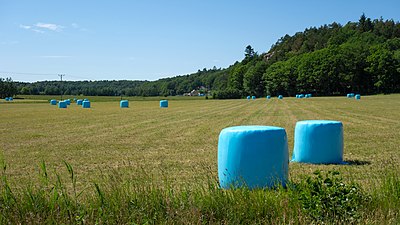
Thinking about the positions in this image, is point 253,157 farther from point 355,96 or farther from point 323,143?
point 355,96

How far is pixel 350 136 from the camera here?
19.2 meters

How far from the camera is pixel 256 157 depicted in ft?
28.0

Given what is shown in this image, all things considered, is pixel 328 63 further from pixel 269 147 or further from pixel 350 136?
pixel 269 147

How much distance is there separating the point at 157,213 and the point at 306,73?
131m

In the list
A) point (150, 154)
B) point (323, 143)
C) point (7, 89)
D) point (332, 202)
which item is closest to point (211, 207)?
point (332, 202)

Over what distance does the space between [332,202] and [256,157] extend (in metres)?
2.55

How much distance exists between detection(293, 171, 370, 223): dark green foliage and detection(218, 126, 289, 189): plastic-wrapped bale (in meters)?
1.94

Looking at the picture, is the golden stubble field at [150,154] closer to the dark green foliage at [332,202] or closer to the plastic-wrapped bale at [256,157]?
the plastic-wrapped bale at [256,157]

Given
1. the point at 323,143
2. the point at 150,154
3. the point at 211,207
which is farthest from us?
the point at 150,154

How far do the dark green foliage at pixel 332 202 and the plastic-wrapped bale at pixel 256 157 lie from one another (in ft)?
6.38

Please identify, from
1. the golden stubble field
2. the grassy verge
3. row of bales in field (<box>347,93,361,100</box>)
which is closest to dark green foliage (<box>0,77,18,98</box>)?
row of bales in field (<box>347,93,361,100</box>)

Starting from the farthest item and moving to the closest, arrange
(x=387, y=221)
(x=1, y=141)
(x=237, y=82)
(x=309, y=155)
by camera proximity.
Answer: (x=237, y=82)
(x=1, y=141)
(x=309, y=155)
(x=387, y=221)

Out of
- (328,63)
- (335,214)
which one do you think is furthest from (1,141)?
(328,63)

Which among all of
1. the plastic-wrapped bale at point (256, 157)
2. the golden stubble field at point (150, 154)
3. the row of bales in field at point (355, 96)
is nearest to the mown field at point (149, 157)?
the golden stubble field at point (150, 154)
